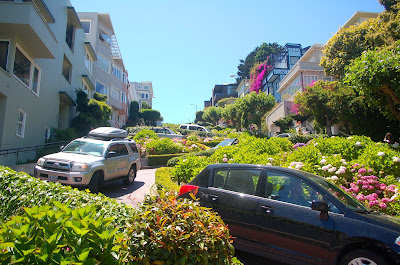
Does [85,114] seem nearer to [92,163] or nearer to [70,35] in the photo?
[70,35]

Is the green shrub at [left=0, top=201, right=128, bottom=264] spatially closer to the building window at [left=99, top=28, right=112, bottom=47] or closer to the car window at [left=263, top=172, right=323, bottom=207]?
the car window at [left=263, top=172, right=323, bottom=207]

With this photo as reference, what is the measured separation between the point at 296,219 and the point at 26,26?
1246 centimetres

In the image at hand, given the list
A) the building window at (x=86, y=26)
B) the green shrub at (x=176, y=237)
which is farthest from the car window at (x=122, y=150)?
the building window at (x=86, y=26)

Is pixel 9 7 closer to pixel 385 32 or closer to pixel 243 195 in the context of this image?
pixel 243 195

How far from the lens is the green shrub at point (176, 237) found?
6.65ft

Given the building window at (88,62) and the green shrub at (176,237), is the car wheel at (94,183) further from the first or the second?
the building window at (88,62)

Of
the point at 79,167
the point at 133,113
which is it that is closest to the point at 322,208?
the point at 79,167

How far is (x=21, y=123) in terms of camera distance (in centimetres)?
1323

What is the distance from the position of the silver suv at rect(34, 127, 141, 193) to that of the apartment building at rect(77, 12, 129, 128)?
16.2 metres

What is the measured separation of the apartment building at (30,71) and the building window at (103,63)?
31.6 ft

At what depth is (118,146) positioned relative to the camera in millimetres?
10883

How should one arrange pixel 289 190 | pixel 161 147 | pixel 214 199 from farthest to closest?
pixel 161 147, pixel 214 199, pixel 289 190

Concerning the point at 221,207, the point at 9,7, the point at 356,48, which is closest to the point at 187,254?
the point at 221,207

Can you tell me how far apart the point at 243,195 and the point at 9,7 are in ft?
39.9
